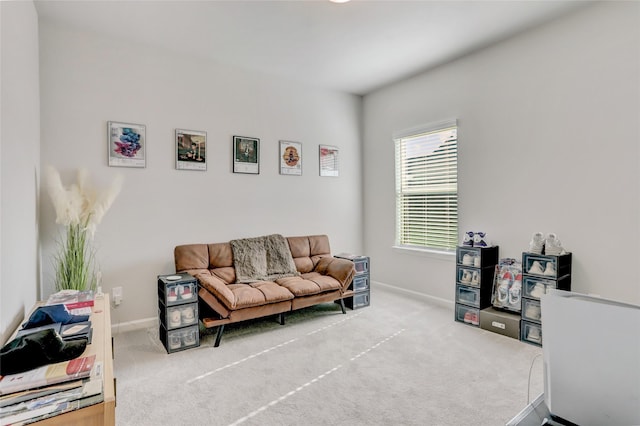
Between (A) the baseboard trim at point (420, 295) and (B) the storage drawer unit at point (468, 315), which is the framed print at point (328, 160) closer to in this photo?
(A) the baseboard trim at point (420, 295)

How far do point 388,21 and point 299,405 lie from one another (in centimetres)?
312

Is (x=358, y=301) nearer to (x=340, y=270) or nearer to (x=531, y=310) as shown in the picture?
(x=340, y=270)

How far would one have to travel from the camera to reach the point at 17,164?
198 cm

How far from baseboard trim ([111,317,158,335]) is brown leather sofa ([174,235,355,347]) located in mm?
590

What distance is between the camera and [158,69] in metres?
3.55

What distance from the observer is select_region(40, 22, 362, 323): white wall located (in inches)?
123

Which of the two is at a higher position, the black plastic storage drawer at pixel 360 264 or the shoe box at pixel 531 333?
the black plastic storage drawer at pixel 360 264

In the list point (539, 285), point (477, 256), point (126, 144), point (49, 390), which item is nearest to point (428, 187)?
point (477, 256)

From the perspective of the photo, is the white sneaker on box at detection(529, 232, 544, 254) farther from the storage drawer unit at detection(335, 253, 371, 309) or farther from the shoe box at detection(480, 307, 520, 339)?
the storage drawer unit at detection(335, 253, 371, 309)

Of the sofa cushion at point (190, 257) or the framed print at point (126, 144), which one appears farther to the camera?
the sofa cushion at point (190, 257)

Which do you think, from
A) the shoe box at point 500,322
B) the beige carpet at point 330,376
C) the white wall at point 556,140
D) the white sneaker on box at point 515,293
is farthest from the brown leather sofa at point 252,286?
the white sneaker on box at point 515,293

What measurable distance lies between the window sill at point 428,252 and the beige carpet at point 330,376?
0.81 m

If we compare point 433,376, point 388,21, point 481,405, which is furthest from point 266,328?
point 388,21

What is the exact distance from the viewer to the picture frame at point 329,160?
15.7ft
